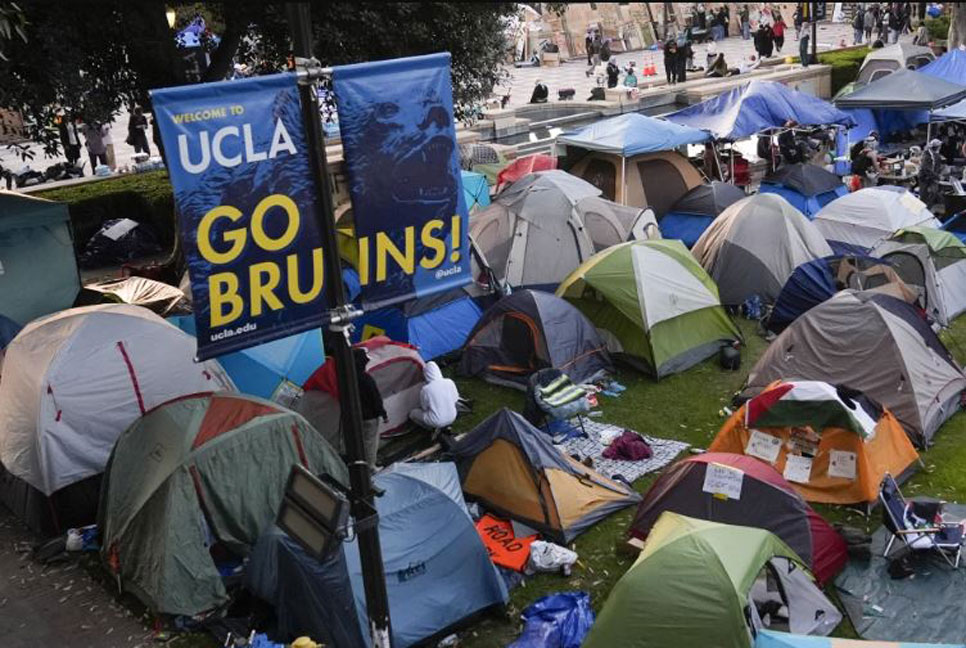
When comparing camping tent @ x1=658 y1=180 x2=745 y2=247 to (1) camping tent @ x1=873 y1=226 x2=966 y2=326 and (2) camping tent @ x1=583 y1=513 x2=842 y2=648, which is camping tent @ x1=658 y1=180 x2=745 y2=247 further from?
(2) camping tent @ x1=583 y1=513 x2=842 y2=648

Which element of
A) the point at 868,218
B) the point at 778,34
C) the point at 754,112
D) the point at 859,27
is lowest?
the point at 868,218

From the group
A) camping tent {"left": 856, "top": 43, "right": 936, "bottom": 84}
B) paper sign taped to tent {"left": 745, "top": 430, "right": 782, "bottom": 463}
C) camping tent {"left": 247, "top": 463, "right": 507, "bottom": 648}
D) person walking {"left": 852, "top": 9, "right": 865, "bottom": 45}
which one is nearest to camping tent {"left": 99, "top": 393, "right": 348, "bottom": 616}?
camping tent {"left": 247, "top": 463, "right": 507, "bottom": 648}

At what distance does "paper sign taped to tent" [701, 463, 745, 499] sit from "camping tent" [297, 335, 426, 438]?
3781mm

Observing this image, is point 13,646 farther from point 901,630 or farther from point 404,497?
point 901,630

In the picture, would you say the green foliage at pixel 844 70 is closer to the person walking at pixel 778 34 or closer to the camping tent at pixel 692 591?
the person walking at pixel 778 34

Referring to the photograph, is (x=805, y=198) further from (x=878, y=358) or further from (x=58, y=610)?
(x=58, y=610)

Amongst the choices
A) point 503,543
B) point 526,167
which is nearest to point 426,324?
point 503,543

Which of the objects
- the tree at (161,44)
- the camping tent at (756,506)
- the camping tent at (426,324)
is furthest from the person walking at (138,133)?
the camping tent at (756,506)

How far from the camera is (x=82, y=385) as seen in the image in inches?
397

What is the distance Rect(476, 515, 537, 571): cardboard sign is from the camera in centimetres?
877

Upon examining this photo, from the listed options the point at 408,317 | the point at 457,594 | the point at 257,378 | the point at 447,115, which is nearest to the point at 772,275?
the point at 408,317

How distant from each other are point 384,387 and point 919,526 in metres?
5.44

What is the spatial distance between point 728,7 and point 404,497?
151 ft

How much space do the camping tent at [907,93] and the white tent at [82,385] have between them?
679 inches
